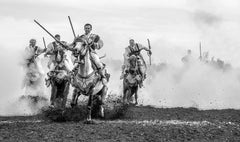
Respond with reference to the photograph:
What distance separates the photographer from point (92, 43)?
19.0m

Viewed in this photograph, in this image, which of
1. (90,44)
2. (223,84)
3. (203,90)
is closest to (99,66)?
(90,44)

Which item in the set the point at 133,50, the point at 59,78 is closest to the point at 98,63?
the point at 59,78

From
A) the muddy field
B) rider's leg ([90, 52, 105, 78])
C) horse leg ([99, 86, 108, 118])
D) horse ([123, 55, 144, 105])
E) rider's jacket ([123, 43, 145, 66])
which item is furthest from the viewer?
horse ([123, 55, 144, 105])

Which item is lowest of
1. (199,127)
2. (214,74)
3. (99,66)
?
(199,127)

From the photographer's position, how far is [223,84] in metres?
43.0

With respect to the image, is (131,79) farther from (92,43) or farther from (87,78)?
(87,78)

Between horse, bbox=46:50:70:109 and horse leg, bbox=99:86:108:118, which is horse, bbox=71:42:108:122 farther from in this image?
horse, bbox=46:50:70:109

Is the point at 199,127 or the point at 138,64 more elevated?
the point at 138,64

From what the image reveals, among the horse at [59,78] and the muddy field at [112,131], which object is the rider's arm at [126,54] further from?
the muddy field at [112,131]

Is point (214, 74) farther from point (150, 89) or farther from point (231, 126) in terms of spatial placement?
point (231, 126)

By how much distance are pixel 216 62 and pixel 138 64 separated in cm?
3471

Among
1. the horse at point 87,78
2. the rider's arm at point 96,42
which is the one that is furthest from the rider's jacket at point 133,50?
the horse at point 87,78

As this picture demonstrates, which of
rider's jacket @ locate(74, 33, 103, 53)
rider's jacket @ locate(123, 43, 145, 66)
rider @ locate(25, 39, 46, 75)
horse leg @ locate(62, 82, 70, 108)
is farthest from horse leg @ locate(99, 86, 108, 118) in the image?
rider @ locate(25, 39, 46, 75)

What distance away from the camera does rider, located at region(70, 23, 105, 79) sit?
18.8 metres
